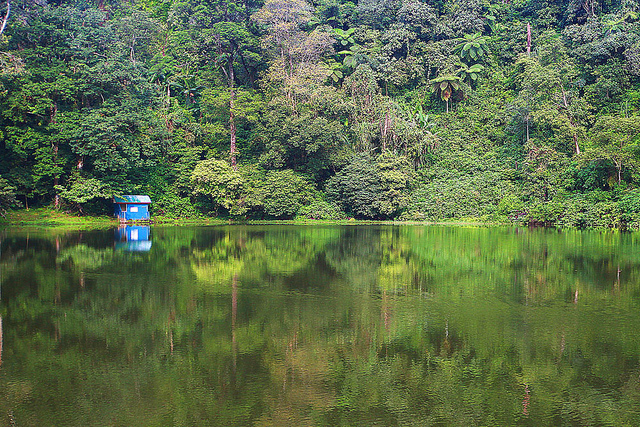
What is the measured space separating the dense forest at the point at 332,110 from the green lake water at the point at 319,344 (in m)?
21.1

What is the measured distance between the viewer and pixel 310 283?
11.9 m

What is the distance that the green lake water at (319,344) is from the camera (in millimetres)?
5188

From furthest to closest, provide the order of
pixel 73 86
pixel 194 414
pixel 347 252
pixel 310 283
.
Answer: pixel 73 86, pixel 347 252, pixel 310 283, pixel 194 414

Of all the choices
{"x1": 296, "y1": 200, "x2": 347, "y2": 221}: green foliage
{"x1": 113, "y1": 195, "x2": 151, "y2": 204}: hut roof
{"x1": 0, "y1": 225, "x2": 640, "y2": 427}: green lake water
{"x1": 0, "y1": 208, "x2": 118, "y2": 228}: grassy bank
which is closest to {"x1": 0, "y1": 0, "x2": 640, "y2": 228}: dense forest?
{"x1": 296, "y1": 200, "x2": 347, "y2": 221}: green foliage

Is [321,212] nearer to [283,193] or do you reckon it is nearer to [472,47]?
[283,193]

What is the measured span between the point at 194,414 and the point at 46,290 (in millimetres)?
7250

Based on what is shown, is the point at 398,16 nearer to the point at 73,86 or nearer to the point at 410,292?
the point at 73,86

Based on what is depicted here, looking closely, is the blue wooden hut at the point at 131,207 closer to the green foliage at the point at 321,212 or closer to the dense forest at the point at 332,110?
the dense forest at the point at 332,110

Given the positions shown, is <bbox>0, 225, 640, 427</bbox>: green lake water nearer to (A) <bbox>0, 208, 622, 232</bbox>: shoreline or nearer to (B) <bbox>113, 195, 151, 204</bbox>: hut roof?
(A) <bbox>0, 208, 622, 232</bbox>: shoreline

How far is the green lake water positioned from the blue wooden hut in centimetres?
2115

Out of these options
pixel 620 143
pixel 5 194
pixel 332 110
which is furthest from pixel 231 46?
pixel 620 143

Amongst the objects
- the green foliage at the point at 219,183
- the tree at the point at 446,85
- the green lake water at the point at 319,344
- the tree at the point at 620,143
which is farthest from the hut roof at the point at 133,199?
the tree at the point at 620,143

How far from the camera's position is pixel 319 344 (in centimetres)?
720

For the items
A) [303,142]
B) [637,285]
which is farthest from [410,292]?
[303,142]
